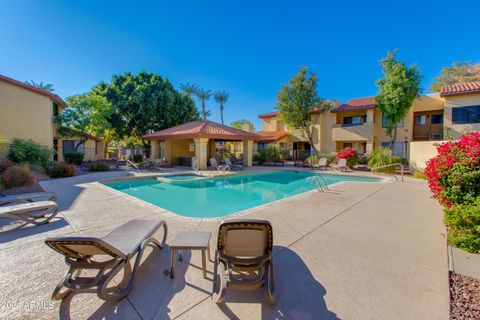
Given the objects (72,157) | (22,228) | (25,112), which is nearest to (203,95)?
(72,157)

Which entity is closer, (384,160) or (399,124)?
(384,160)

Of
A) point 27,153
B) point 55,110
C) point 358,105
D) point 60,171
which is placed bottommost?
point 60,171

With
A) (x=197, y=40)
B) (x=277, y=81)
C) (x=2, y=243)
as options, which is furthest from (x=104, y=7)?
(x=277, y=81)

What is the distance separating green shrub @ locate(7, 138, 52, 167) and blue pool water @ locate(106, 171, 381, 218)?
20.1 feet

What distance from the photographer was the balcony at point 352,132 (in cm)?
2180

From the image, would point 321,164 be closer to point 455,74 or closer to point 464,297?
point 464,297

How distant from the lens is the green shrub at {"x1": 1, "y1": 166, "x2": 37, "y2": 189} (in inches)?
348

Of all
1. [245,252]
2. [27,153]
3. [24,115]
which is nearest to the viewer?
[245,252]

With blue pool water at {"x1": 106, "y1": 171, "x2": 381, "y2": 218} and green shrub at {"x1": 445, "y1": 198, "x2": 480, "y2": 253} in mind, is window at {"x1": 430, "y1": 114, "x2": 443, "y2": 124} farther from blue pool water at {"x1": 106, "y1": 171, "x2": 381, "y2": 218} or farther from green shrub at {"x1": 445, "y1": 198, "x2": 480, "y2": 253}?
green shrub at {"x1": 445, "y1": 198, "x2": 480, "y2": 253}

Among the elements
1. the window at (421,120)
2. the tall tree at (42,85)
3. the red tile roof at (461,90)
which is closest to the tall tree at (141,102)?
the tall tree at (42,85)

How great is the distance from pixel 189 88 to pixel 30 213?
37.7 metres

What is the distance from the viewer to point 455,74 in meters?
33.4

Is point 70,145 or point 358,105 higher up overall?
point 358,105

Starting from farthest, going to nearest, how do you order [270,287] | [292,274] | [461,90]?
[461,90] → [292,274] → [270,287]
